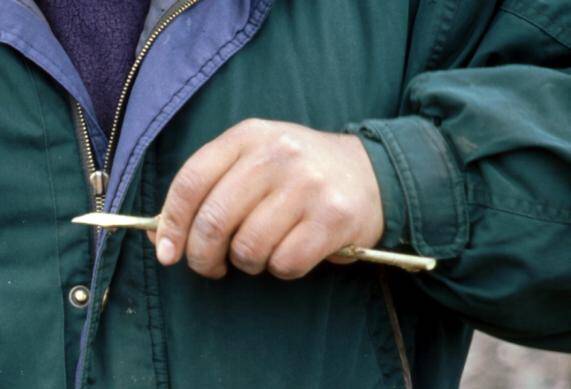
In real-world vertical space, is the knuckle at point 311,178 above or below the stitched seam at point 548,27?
below

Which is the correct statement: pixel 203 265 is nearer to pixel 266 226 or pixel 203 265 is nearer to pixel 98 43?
pixel 266 226

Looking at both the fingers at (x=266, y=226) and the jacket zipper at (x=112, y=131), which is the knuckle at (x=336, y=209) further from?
the jacket zipper at (x=112, y=131)

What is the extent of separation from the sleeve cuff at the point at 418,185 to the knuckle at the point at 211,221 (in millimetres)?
182

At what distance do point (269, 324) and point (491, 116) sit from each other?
1.09 ft

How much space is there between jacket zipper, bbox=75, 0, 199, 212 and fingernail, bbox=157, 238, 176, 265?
0.16 m

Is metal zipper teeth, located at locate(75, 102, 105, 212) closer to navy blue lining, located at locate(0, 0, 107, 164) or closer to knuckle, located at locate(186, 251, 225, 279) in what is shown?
navy blue lining, located at locate(0, 0, 107, 164)

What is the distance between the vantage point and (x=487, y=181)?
1.03 metres

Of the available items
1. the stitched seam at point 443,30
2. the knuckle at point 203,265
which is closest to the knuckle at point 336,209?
the knuckle at point 203,265

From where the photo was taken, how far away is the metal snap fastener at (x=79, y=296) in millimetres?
1083

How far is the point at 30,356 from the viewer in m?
1.07

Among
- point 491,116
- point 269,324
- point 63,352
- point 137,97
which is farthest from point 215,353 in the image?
point 491,116

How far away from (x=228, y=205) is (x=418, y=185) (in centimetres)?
22

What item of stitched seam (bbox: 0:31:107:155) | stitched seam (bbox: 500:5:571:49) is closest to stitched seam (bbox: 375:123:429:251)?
stitched seam (bbox: 500:5:571:49)

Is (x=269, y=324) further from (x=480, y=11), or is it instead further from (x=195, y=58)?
(x=480, y=11)
